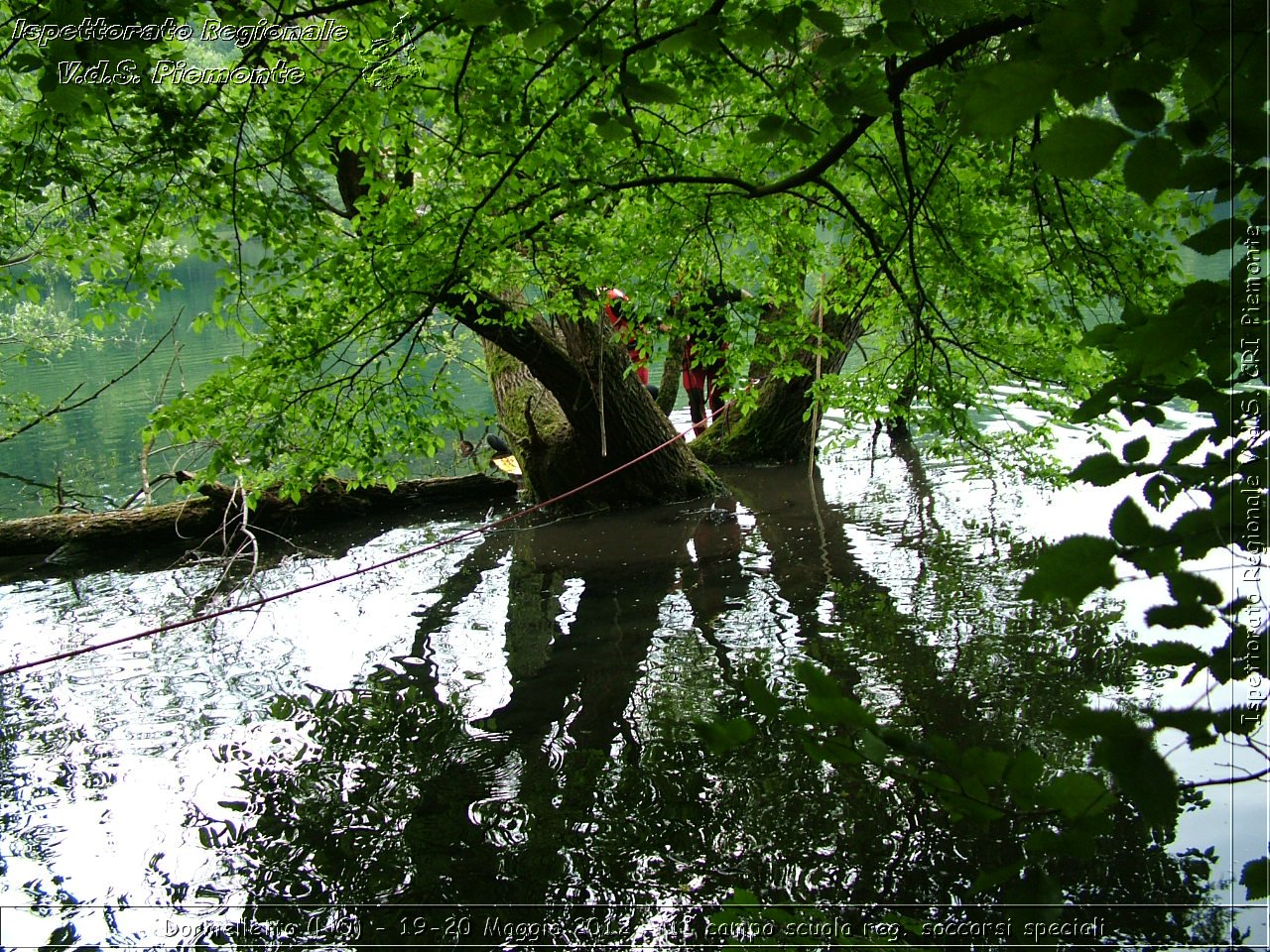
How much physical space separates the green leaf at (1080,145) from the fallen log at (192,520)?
788cm

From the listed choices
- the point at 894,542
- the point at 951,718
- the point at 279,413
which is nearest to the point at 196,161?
the point at 279,413

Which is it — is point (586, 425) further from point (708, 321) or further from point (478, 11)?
point (478, 11)

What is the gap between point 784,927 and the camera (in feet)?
7.97

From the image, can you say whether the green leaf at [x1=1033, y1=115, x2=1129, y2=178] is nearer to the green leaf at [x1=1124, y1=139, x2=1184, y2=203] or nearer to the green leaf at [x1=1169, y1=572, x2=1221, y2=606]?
the green leaf at [x1=1124, y1=139, x2=1184, y2=203]

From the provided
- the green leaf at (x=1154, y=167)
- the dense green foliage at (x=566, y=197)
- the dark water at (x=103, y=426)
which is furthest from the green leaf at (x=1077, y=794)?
the dark water at (x=103, y=426)

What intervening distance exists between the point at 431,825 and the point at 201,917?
814 mm

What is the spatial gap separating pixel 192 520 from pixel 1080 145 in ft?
A: 30.1

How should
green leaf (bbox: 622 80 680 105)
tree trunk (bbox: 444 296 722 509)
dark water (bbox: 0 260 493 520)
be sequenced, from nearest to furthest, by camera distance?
green leaf (bbox: 622 80 680 105) → tree trunk (bbox: 444 296 722 509) → dark water (bbox: 0 260 493 520)

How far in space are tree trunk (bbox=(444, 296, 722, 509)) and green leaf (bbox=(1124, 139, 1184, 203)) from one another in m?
6.95

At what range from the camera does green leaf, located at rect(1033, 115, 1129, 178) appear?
80 centimetres

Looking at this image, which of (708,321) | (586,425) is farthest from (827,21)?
(586,425)

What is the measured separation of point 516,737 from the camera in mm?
4055

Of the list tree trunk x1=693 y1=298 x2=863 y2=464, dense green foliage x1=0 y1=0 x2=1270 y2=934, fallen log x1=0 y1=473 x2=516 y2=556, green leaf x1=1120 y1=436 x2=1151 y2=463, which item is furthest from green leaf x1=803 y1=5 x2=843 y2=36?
tree trunk x1=693 y1=298 x2=863 y2=464

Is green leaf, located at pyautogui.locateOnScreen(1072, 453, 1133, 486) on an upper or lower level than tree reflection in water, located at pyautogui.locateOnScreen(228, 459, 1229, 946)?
upper
